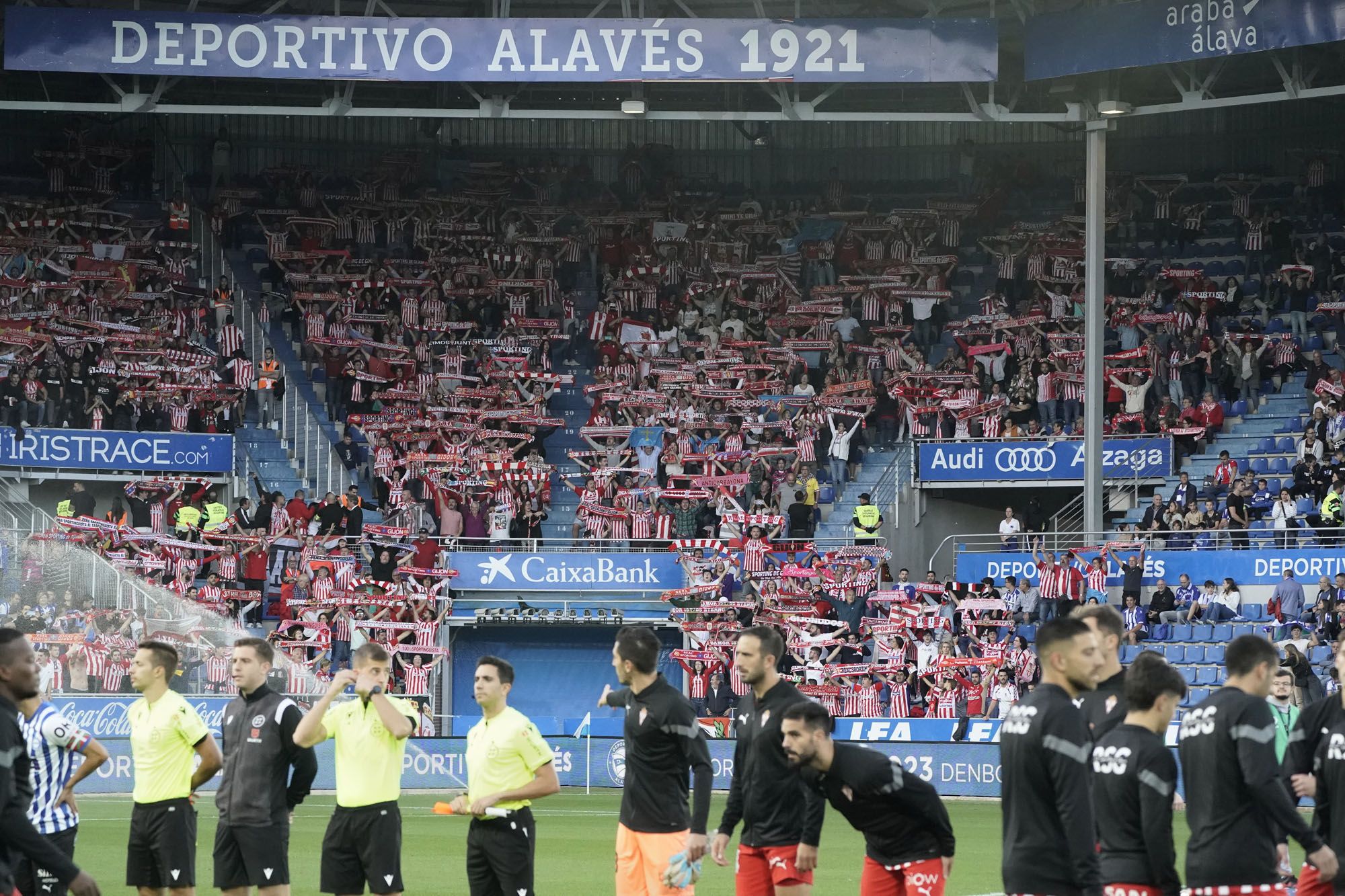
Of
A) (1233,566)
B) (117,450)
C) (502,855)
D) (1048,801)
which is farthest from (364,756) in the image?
(117,450)

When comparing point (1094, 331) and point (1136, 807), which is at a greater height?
point (1094, 331)

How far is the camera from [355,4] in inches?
1414

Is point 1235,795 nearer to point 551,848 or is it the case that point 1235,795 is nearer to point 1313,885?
point 1313,885

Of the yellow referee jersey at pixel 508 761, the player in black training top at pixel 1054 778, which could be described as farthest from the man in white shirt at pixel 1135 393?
the player in black training top at pixel 1054 778

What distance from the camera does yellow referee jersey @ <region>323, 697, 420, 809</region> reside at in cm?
1109

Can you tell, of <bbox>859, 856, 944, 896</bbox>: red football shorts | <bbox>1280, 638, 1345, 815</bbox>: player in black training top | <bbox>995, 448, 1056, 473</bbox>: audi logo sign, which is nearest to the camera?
<bbox>859, 856, 944, 896</bbox>: red football shorts

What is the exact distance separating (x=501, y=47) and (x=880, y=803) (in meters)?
22.9

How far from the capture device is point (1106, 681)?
9898 millimetres

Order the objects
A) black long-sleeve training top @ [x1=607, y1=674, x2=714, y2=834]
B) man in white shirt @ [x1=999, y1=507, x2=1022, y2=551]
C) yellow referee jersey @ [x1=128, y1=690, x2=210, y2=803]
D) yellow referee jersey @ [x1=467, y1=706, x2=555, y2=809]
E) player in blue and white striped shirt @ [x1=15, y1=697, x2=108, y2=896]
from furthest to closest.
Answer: man in white shirt @ [x1=999, y1=507, x2=1022, y2=551] → yellow referee jersey @ [x1=128, y1=690, x2=210, y2=803] → yellow referee jersey @ [x1=467, y1=706, x2=555, y2=809] → black long-sleeve training top @ [x1=607, y1=674, x2=714, y2=834] → player in blue and white striped shirt @ [x1=15, y1=697, x2=108, y2=896]

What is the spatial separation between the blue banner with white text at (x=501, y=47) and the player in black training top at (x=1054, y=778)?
23.1 metres

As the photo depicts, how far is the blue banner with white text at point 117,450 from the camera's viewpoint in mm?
32531

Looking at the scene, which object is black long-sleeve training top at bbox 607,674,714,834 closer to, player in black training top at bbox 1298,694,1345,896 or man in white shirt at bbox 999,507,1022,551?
player in black training top at bbox 1298,694,1345,896

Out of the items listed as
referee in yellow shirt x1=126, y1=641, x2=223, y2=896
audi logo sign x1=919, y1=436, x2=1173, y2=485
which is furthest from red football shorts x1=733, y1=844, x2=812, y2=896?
audi logo sign x1=919, y1=436, x2=1173, y2=485

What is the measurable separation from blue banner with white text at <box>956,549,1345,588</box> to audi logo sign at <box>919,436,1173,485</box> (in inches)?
107
